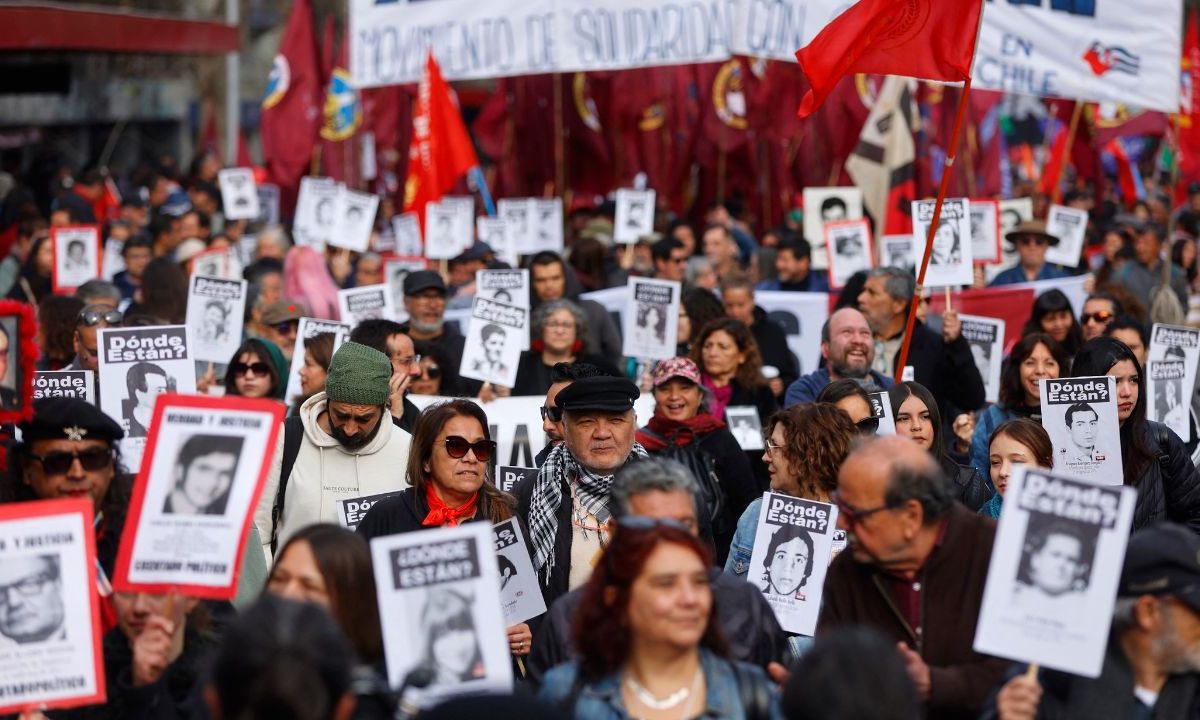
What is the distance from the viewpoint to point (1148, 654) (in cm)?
409

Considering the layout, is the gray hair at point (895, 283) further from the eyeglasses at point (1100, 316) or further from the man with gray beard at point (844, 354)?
the eyeglasses at point (1100, 316)

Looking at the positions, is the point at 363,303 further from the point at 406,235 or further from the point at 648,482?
the point at 406,235

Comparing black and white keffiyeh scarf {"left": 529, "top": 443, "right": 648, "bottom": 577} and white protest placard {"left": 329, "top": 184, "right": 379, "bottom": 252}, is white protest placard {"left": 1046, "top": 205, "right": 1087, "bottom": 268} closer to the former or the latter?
white protest placard {"left": 329, "top": 184, "right": 379, "bottom": 252}

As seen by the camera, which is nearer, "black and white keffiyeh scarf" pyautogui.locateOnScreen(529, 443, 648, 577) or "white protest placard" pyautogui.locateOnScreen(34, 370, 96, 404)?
"black and white keffiyeh scarf" pyautogui.locateOnScreen(529, 443, 648, 577)

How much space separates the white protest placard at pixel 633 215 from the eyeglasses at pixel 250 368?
7.75 m

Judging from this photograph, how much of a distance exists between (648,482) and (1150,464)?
9.41 ft

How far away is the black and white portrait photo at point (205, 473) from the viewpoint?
4.59 metres

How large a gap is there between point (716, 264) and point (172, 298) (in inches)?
202

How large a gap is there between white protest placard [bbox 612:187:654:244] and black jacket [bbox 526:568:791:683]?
37.0 feet

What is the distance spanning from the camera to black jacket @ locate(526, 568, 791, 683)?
4.45 meters

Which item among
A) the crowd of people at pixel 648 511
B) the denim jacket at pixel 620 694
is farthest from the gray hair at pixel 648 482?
the denim jacket at pixel 620 694

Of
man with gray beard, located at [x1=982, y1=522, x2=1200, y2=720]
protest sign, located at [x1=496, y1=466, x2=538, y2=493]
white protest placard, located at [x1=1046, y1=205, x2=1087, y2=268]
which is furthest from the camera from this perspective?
white protest placard, located at [x1=1046, y1=205, x2=1087, y2=268]

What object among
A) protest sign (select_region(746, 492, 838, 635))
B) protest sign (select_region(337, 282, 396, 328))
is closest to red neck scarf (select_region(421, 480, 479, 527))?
protest sign (select_region(746, 492, 838, 635))

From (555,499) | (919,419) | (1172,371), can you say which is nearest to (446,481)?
(555,499)
